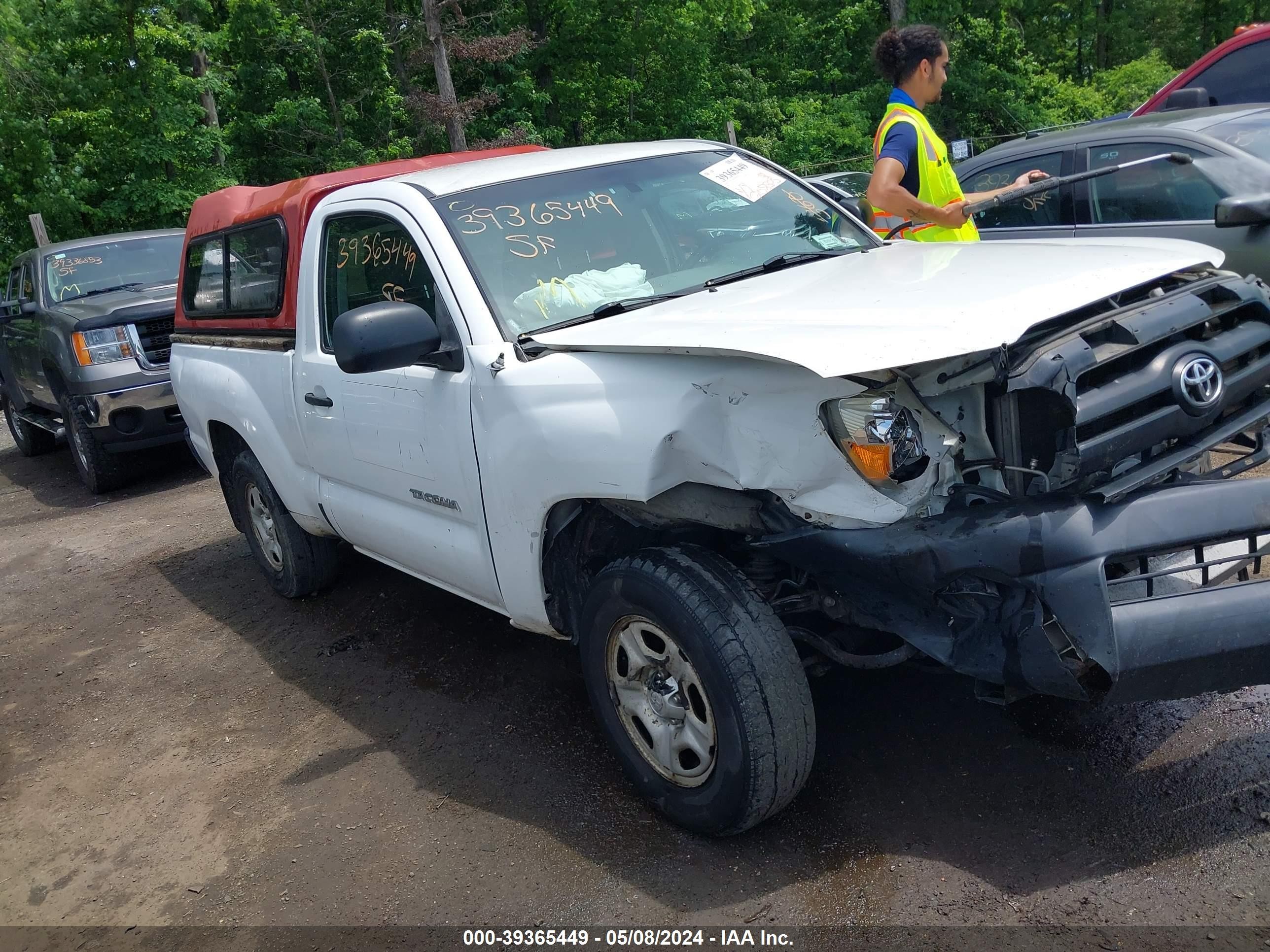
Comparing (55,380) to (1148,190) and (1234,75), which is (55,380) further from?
(1234,75)

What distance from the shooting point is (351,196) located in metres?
4.18

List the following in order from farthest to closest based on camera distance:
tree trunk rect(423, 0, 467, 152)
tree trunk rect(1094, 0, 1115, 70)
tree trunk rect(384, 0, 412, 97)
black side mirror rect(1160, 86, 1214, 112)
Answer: tree trunk rect(1094, 0, 1115, 70) → tree trunk rect(384, 0, 412, 97) → tree trunk rect(423, 0, 467, 152) → black side mirror rect(1160, 86, 1214, 112)

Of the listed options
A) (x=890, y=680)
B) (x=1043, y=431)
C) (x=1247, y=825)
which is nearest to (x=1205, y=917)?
(x=1247, y=825)

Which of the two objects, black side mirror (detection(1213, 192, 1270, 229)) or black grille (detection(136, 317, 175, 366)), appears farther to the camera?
black grille (detection(136, 317, 175, 366))

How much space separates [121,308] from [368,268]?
5.42 meters

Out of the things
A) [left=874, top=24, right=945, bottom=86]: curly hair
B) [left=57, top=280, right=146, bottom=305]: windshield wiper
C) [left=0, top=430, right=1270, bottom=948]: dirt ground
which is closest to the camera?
[left=0, top=430, right=1270, bottom=948]: dirt ground

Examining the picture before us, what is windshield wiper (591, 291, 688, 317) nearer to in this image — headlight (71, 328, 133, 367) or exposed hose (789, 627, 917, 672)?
exposed hose (789, 627, 917, 672)

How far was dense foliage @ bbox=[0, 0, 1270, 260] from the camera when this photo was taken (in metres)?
18.6

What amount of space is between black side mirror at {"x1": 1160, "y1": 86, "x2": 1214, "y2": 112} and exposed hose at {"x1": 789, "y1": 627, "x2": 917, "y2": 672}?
6.73 metres

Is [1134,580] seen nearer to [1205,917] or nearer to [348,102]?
[1205,917]

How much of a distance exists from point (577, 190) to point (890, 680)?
2.08 meters

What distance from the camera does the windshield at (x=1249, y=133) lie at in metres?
5.91

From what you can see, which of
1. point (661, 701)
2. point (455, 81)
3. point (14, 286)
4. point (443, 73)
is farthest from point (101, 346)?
point (455, 81)

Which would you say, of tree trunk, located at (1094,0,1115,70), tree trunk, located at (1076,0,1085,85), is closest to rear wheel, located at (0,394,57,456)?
tree trunk, located at (1076,0,1085,85)
